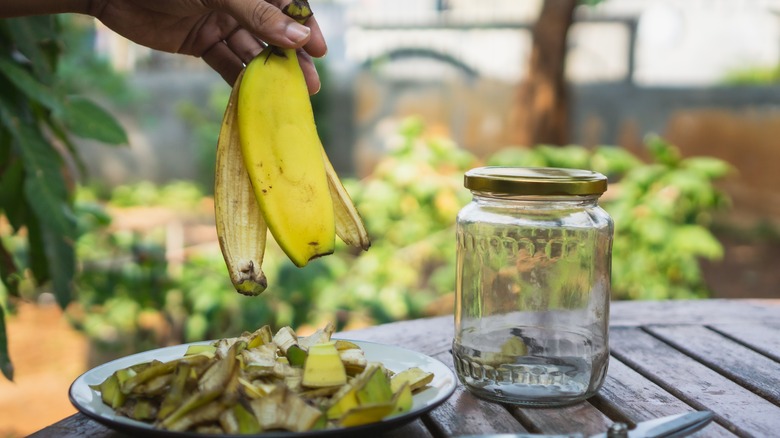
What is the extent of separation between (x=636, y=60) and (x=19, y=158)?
6202mm

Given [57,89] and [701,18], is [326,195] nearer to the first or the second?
[57,89]

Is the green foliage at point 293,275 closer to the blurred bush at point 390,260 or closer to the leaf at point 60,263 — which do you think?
the blurred bush at point 390,260

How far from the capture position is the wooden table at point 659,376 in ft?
3.16

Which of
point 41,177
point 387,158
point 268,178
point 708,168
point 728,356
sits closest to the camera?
point 268,178

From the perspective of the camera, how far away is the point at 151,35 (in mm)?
1402

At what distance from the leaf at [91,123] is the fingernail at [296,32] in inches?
27.9

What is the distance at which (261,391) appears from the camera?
892 mm

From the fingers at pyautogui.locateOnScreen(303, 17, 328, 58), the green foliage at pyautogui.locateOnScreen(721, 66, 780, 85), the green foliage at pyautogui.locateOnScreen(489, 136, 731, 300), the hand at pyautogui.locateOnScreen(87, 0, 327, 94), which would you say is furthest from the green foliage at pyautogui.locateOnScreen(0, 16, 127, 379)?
the green foliage at pyautogui.locateOnScreen(721, 66, 780, 85)

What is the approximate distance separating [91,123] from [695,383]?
1.15 m

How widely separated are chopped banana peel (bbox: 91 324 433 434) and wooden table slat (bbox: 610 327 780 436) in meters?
0.36

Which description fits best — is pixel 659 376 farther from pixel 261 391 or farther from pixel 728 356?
pixel 261 391

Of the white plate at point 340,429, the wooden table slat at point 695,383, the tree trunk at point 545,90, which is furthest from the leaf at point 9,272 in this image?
the tree trunk at point 545,90

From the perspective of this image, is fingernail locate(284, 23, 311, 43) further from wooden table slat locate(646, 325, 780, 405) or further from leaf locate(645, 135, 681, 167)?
leaf locate(645, 135, 681, 167)

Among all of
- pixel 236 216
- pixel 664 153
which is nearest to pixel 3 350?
pixel 236 216
